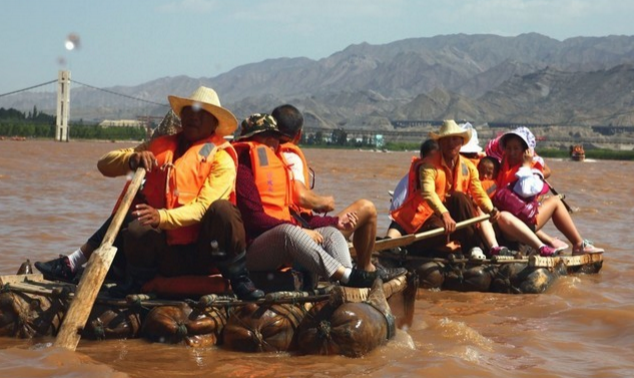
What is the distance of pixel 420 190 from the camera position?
9141 millimetres

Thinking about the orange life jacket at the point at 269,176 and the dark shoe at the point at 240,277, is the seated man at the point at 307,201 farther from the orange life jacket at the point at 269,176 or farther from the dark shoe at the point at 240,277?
the dark shoe at the point at 240,277

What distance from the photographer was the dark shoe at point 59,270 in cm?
675

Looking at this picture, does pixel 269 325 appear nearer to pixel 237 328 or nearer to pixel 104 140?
pixel 237 328

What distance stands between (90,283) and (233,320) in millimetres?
838

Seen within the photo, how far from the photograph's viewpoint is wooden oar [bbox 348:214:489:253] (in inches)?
331

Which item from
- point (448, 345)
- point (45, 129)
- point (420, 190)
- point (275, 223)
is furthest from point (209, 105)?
point (45, 129)

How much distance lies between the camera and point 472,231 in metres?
9.45

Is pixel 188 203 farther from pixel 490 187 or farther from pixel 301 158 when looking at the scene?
pixel 490 187

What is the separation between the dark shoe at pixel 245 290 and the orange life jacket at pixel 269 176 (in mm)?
494

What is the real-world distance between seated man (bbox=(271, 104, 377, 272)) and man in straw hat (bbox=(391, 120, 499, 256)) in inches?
81.2

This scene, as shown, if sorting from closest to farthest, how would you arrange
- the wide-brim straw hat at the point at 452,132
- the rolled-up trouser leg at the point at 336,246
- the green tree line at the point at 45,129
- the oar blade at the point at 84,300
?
the oar blade at the point at 84,300, the rolled-up trouser leg at the point at 336,246, the wide-brim straw hat at the point at 452,132, the green tree line at the point at 45,129

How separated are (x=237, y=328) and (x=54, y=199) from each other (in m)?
12.6

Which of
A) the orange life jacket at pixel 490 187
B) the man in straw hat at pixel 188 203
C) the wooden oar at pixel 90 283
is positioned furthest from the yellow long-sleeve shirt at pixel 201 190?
the orange life jacket at pixel 490 187

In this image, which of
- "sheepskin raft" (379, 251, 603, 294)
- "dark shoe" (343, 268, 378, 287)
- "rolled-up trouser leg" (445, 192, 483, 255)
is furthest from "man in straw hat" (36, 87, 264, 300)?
"rolled-up trouser leg" (445, 192, 483, 255)
